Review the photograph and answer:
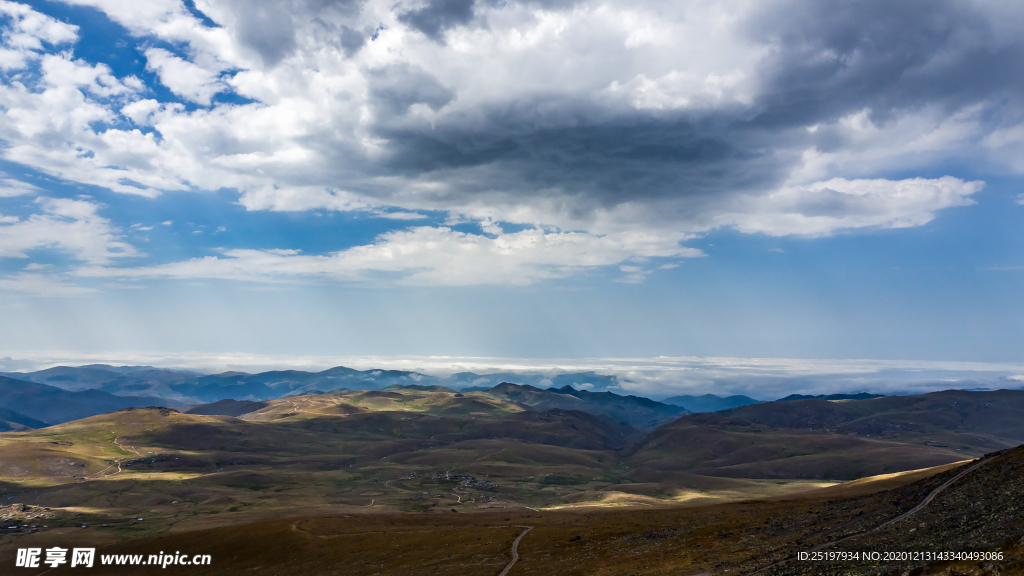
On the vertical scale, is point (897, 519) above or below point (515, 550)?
above

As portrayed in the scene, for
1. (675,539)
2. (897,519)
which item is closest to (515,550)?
(675,539)

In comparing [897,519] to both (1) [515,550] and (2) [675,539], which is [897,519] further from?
(1) [515,550]

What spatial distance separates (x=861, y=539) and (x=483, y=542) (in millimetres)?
59994

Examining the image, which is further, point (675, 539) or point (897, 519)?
point (675, 539)

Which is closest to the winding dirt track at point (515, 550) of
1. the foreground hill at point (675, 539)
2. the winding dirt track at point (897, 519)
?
the foreground hill at point (675, 539)

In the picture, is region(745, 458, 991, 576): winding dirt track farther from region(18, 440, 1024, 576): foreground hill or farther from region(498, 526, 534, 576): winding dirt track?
region(498, 526, 534, 576): winding dirt track

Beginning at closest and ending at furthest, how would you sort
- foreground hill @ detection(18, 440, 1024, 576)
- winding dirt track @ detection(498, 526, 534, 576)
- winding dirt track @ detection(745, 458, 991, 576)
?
foreground hill @ detection(18, 440, 1024, 576) → winding dirt track @ detection(745, 458, 991, 576) → winding dirt track @ detection(498, 526, 534, 576)

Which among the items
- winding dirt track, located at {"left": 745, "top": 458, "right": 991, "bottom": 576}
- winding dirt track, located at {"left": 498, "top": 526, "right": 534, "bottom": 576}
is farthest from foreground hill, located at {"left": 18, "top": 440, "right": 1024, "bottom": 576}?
winding dirt track, located at {"left": 498, "top": 526, "right": 534, "bottom": 576}

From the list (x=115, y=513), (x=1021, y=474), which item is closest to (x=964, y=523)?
(x=1021, y=474)

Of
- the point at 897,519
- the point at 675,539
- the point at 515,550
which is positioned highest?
the point at 897,519

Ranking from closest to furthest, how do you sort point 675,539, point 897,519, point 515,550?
point 897,519 → point 675,539 → point 515,550

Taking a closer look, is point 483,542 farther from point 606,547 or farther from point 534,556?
point 606,547

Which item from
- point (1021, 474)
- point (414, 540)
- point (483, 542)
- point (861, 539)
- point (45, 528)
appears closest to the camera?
point (861, 539)

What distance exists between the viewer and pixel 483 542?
90.4 metres
